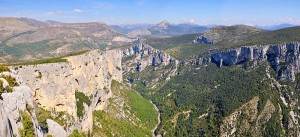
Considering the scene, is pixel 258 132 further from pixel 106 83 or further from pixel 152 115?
pixel 106 83

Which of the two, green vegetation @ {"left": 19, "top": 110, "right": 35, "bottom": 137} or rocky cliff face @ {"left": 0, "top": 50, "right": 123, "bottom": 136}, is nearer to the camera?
rocky cliff face @ {"left": 0, "top": 50, "right": 123, "bottom": 136}

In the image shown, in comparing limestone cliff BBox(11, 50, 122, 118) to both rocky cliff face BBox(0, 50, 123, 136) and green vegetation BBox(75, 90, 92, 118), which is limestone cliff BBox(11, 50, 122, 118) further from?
green vegetation BBox(75, 90, 92, 118)

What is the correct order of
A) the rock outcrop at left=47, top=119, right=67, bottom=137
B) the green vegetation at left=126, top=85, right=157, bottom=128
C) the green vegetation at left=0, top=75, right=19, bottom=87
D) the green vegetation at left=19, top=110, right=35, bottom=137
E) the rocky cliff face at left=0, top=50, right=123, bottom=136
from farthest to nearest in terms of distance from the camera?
the green vegetation at left=126, top=85, right=157, bottom=128, the rock outcrop at left=47, top=119, right=67, bottom=137, the green vegetation at left=0, top=75, right=19, bottom=87, the green vegetation at left=19, top=110, right=35, bottom=137, the rocky cliff face at left=0, top=50, right=123, bottom=136

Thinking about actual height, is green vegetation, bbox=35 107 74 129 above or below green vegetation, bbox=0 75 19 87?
below

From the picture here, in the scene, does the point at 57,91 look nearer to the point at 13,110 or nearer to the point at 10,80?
the point at 10,80

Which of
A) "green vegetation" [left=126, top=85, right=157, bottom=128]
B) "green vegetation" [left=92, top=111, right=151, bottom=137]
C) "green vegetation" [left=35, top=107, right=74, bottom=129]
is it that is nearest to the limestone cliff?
"green vegetation" [left=35, top=107, right=74, bottom=129]

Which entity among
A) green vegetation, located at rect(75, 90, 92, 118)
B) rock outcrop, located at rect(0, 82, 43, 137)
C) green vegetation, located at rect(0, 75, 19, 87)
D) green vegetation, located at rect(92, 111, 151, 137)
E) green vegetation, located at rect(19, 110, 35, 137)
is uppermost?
green vegetation, located at rect(0, 75, 19, 87)

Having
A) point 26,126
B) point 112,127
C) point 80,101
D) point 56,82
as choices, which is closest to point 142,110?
point 112,127

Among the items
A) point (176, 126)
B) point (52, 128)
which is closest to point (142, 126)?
point (176, 126)
